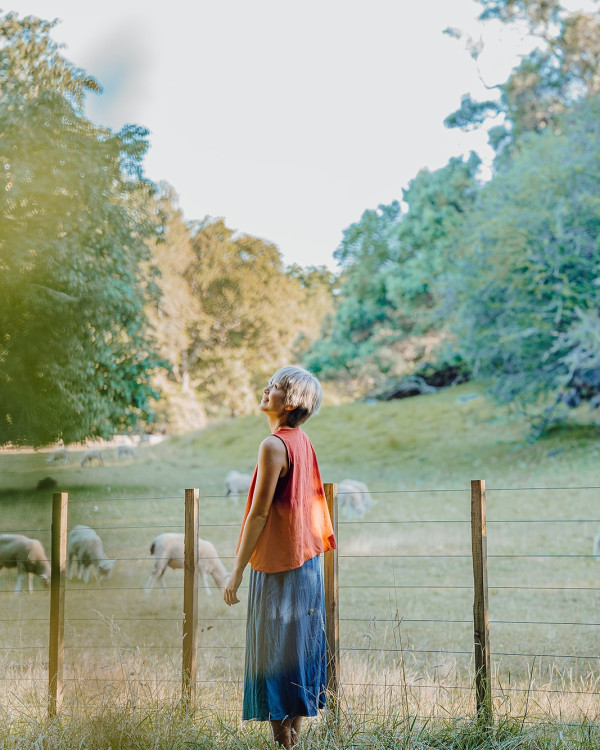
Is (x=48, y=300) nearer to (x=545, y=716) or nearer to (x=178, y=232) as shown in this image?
(x=545, y=716)

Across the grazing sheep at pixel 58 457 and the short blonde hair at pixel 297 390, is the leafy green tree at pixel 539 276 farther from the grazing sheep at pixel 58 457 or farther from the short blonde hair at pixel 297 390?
the short blonde hair at pixel 297 390

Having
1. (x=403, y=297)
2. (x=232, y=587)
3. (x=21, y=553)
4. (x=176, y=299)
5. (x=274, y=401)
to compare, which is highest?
(x=403, y=297)

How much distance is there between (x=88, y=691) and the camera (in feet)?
12.3

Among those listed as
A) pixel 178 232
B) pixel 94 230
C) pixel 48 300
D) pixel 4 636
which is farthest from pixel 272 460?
pixel 178 232

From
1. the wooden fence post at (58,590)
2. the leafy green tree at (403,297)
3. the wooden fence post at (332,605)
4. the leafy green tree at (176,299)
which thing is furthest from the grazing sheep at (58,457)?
the leafy green tree at (403,297)

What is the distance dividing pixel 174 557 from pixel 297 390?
19.2 feet

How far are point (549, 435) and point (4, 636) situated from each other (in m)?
17.1

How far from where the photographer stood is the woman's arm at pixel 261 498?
3.09 metres

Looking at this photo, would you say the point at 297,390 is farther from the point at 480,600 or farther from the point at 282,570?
the point at 480,600

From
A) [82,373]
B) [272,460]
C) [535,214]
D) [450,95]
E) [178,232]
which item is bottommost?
[272,460]

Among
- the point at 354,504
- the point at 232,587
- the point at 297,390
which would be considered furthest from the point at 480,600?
the point at 354,504

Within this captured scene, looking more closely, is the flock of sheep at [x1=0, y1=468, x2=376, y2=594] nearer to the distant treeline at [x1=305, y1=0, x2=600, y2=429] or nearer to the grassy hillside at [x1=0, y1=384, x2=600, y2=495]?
the grassy hillside at [x1=0, y1=384, x2=600, y2=495]

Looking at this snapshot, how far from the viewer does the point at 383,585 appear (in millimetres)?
9000

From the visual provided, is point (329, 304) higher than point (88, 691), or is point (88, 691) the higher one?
point (329, 304)
